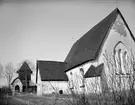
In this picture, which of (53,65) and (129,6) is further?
(53,65)

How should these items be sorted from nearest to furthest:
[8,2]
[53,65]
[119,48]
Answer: [8,2], [119,48], [53,65]

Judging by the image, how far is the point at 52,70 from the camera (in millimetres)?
10492

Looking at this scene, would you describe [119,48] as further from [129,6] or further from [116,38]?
[129,6]

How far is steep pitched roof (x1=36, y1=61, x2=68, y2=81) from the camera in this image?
31.9 feet

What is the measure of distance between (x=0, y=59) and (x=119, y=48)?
5702 millimetres

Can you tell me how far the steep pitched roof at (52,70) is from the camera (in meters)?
9.73

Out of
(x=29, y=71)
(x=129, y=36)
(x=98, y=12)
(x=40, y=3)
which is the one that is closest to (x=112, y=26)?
(x=129, y=36)

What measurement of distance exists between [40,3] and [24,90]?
12519mm

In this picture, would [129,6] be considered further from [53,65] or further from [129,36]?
[53,65]

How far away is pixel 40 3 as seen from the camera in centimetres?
396

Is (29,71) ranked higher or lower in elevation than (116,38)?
lower

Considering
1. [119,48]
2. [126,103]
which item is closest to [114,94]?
[126,103]

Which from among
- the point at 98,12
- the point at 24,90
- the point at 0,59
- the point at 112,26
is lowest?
the point at 24,90

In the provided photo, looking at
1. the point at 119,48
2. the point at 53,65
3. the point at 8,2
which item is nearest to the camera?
the point at 8,2
